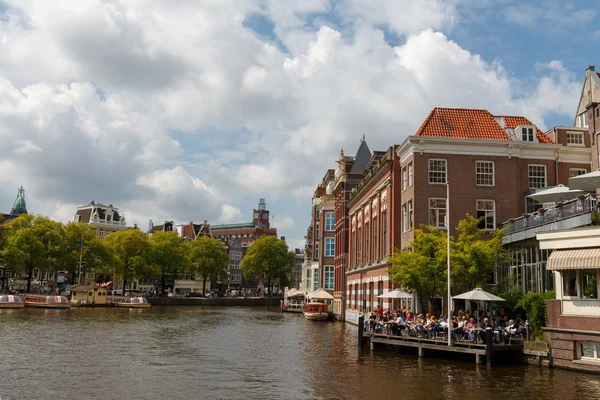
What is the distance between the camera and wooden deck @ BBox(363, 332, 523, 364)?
30.7 metres

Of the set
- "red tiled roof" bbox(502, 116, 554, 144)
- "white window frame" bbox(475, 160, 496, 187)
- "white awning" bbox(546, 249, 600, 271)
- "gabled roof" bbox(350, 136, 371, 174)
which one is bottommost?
"white awning" bbox(546, 249, 600, 271)

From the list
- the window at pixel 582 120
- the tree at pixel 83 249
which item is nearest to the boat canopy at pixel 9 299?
the tree at pixel 83 249

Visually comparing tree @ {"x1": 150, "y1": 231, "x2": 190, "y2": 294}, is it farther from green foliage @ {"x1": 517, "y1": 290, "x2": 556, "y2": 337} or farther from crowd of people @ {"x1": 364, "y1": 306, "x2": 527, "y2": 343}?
green foliage @ {"x1": 517, "y1": 290, "x2": 556, "y2": 337}

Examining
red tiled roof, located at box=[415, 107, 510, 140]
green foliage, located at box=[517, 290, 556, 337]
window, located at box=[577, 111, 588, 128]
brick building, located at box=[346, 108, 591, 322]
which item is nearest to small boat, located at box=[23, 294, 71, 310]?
brick building, located at box=[346, 108, 591, 322]

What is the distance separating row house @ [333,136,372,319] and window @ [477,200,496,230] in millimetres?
32058

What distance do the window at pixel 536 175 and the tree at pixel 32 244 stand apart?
76948mm

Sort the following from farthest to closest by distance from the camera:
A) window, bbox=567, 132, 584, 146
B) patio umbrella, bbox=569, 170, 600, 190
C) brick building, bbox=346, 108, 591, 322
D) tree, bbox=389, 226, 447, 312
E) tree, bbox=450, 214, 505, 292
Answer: window, bbox=567, 132, 584, 146, brick building, bbox=346, 108, 591, 322, tree, bbox=389, 226, 447, 312, tree, bbox=450, 214, 505, 292, patio umbrella, bbox=569, 170, 600, 190

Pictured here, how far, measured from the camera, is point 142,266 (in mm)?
115438

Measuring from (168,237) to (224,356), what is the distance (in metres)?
95.5

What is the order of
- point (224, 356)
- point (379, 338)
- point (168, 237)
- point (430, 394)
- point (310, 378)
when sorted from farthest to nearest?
point (168, 237) < point (379, 338) < point (224, 356) < point (310, 378) < point (430, 394)

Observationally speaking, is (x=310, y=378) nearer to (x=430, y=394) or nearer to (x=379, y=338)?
(x=430, y=394)

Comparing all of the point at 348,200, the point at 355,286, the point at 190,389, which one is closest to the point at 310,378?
the point at 190,389

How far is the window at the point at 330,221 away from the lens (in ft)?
316

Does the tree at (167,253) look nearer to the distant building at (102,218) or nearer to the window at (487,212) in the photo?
the distant building at (102,218)
